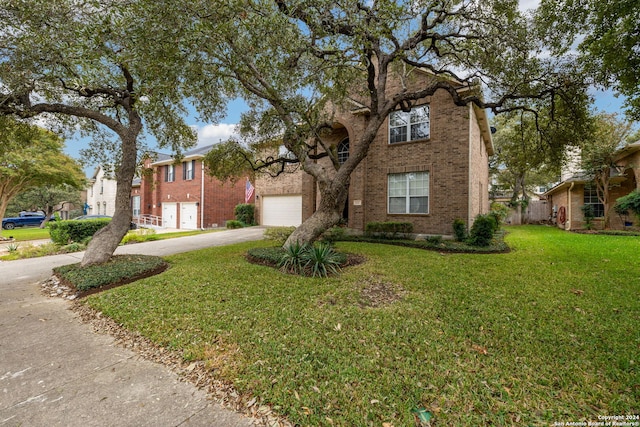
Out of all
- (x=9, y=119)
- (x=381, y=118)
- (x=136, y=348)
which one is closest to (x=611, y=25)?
(x=381, y=118)

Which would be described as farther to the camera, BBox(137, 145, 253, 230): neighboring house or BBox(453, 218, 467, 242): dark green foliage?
BBox(137, 145, 253, 230): neighboring house

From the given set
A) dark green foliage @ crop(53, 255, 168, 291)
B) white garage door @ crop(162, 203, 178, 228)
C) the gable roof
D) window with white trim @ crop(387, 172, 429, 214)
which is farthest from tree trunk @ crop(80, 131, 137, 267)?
white garage door @ crop(162, 203, 178, 228)

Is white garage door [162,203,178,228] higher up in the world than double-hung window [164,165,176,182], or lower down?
lower down

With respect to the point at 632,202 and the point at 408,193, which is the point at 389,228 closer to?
the point at 408,193

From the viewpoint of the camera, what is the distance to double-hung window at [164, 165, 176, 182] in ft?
73.6

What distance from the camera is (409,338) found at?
3457 millimetres

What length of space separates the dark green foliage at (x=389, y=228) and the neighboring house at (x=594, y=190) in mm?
12547

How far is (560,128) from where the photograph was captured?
8.74 m

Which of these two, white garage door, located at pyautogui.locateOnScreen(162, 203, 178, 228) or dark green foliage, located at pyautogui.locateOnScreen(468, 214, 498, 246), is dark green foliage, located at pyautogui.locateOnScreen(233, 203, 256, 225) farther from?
dark green foliage, located at pyautogui.locateOnScreen(468, 214, 498, 246)

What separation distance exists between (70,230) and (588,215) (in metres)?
27.2

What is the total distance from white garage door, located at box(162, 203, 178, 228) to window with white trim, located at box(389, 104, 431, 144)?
18.5m

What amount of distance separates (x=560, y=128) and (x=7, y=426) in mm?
13132

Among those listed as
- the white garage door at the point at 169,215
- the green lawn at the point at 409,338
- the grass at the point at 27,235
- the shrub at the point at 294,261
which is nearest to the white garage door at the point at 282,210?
the white garage door at the point at 169,215

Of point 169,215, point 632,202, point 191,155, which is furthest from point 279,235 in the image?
point 169,215
